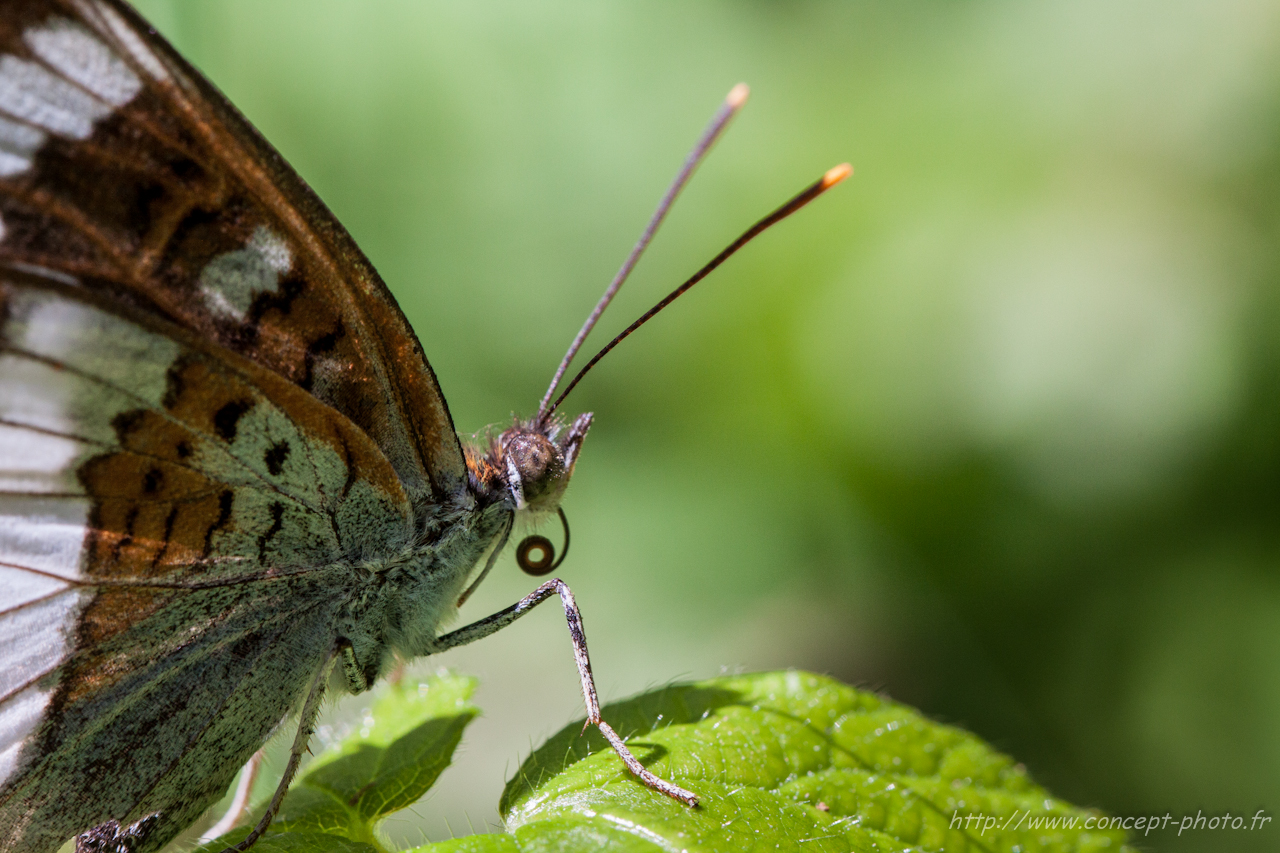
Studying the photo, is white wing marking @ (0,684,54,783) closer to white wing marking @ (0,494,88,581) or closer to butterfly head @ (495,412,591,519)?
white wing marking @ (0,494,88,581)

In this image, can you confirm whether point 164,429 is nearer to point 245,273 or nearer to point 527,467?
point 245,273

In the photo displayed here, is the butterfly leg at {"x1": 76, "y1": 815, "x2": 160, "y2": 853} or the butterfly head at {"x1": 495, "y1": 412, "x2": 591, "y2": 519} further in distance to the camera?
the butterfly head at {"x1": 495, "y1": 412, "x2": 591, "y2": 519}

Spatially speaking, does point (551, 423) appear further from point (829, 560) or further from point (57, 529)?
point (829, 560)

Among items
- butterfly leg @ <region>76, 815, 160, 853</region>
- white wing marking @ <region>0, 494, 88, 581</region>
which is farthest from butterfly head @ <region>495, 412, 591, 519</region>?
butterfly leg @ <region>76, 815, 160, 853</region>

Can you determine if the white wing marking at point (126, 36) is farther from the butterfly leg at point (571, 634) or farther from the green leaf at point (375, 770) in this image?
the green leaf at point (375, 770)

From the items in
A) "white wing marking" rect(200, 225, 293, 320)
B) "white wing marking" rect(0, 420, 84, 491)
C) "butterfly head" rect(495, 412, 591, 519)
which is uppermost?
"white wing marking" rect(200, 225, 293, 320)

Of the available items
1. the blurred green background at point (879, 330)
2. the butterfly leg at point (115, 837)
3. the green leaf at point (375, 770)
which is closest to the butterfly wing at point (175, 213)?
the green leaf at point (375, 770)

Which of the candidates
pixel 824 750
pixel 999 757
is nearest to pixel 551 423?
pixel 824 750
